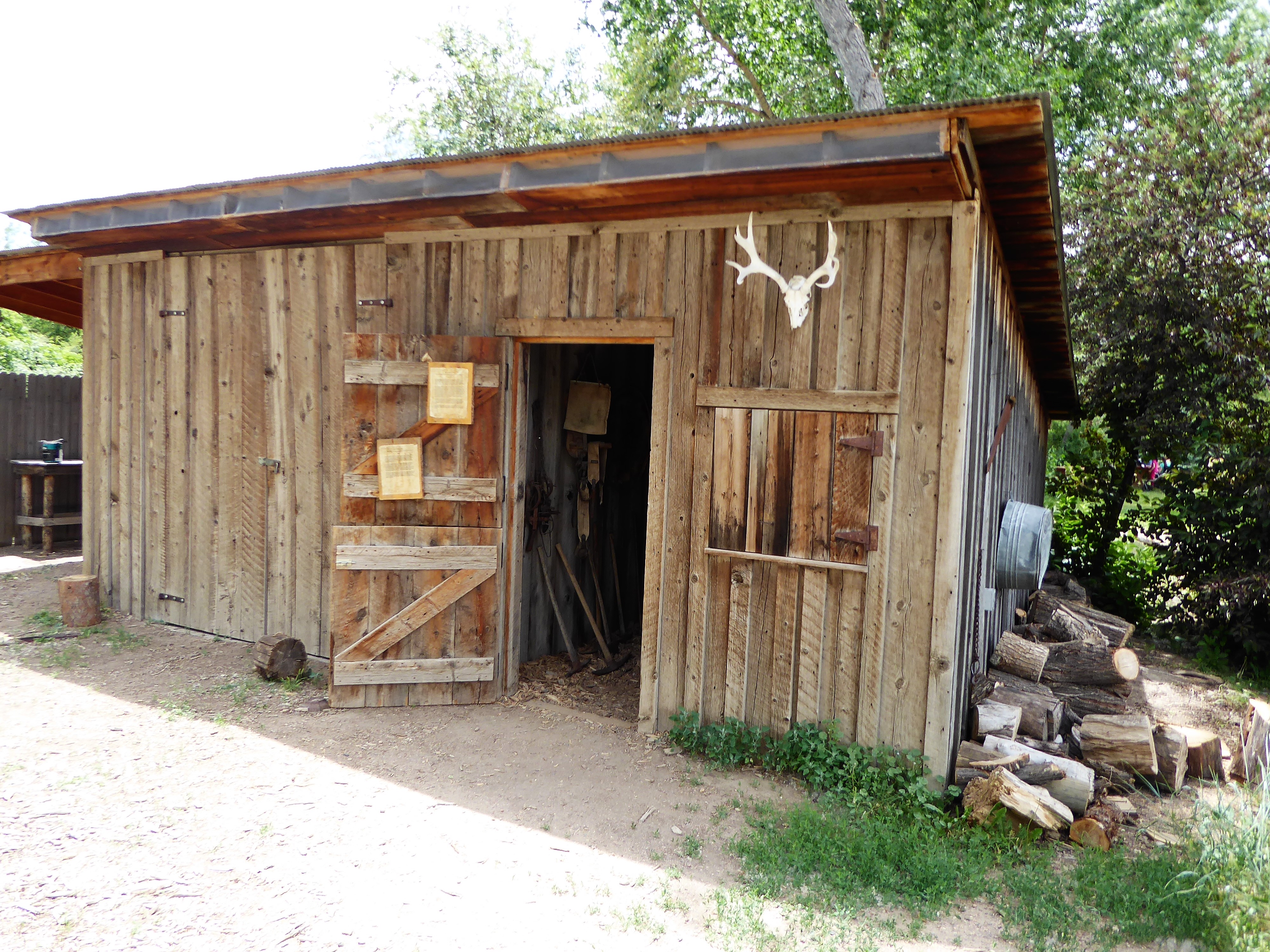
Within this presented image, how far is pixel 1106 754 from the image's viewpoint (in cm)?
446

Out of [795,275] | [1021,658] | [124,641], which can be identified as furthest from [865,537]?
[124,641]

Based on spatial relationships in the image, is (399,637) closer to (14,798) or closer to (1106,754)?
(14,798)

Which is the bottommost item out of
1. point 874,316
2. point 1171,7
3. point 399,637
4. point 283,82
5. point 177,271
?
point 399,637

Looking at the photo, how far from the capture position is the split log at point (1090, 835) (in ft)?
11.8

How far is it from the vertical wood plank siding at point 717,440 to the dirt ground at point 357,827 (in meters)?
0.63

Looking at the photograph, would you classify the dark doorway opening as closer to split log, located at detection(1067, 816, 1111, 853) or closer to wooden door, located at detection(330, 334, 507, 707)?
wooden door, located at detection(330, 334, 507, 707)

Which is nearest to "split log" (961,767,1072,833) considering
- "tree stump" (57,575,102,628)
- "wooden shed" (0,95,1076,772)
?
"wooden shed" (0,95,1076,772)

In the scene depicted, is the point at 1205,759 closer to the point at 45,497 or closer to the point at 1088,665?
the point at 1088,665

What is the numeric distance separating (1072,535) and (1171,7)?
10.5 metres

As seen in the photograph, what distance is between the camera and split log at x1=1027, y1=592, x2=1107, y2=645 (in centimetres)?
590

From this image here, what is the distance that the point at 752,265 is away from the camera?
4.33 metres

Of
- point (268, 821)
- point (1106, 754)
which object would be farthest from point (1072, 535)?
point (268, 821)

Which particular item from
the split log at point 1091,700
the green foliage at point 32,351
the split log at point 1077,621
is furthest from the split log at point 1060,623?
the green foliage at point 32,351

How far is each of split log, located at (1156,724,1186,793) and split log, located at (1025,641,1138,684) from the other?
835 mm
